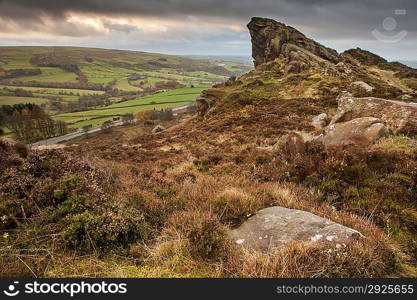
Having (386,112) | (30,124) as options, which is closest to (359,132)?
(386,112)

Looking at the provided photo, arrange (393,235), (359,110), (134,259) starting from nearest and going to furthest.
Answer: (134,259), (393,235), (359,110)

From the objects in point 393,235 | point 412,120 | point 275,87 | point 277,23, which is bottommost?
point 393,235

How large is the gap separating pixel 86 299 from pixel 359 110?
13030 mm

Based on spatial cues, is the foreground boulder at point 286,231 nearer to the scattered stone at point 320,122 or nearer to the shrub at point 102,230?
the shrub at point 102,230

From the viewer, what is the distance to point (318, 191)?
5086 millimetres

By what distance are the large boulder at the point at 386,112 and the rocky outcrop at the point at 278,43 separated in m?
37.4

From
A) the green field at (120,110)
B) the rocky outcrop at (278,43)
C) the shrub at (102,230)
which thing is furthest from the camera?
the green field at (120,110)

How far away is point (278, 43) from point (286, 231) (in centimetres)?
5758

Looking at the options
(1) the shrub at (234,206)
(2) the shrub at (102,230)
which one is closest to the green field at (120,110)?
(2) the shrub at (102,230)

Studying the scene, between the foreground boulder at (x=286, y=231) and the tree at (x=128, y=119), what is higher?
the foreground boulder at (x=286, y=231)

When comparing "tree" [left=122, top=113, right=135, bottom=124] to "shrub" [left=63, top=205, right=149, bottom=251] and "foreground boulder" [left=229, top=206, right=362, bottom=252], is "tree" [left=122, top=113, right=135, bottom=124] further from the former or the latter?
"foreground boulder" [left=229, top=206, right=362, bottom=252]

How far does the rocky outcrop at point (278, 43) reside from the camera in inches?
2001

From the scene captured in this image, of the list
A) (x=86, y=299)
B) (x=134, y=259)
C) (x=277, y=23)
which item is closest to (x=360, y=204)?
(x=134, y=259)

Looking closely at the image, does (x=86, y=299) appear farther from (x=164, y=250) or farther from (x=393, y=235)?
(x=393, y=235)
